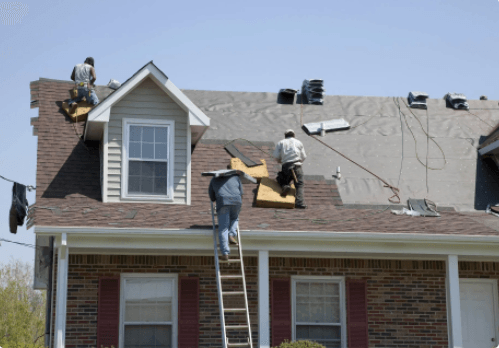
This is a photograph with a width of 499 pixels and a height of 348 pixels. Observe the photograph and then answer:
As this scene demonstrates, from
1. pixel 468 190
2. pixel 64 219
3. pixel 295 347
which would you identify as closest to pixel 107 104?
pixel 64 219

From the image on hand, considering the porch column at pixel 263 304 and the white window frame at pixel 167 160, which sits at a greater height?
the white window frame at pixel 167 160

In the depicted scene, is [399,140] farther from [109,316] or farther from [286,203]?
[109,316]

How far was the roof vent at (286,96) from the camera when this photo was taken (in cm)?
1759

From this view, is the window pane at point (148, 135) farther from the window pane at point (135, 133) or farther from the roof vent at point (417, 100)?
the roof vent at point (417, 100)

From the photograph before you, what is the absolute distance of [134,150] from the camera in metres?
13.6

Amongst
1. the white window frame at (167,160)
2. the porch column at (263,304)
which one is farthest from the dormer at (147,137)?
the porch column at (263,304)

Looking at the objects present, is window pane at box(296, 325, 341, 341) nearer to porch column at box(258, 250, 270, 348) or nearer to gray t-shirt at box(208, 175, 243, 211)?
porch column at box(258, 250, 270, 348)

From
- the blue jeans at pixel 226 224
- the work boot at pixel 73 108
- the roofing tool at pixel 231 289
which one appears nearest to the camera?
the roofing tool at pixel 231 289

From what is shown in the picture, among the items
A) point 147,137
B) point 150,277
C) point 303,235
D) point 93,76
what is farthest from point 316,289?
point 93,76

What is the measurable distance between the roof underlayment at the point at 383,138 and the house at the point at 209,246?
89 mm

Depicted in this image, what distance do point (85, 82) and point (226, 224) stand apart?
6347 mm

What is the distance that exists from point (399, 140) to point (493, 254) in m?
4.88

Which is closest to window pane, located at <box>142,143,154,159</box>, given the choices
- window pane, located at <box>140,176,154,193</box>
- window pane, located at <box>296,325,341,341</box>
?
window pane, located at <box>140,176,154,193</box>

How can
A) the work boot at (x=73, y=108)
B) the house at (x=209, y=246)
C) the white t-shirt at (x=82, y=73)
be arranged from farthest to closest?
the white t-shirt at (x=82, y=73) → the work boot at (x=73, y=108) → the house at (x=209, y=246)
